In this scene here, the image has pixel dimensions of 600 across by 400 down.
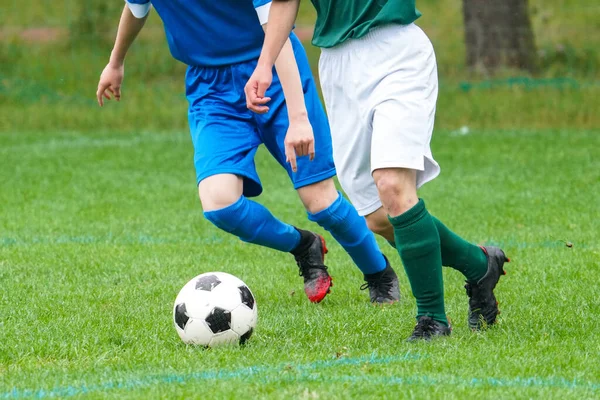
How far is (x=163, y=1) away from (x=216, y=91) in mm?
494

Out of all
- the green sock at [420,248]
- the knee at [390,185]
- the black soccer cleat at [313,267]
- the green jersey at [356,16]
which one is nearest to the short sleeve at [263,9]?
the green jersey at [356,16]

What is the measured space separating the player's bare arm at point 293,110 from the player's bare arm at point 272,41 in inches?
1.0

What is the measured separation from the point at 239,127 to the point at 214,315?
1.13 metres

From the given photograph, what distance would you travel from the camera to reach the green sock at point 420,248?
4.05 metres

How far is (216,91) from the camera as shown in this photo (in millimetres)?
5047

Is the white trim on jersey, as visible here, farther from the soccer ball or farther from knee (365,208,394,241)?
the soccer ball

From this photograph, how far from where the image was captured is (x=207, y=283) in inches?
171

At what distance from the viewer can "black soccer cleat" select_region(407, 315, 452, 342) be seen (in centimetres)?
415

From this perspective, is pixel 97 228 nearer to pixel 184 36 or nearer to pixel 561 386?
pixel 184 36

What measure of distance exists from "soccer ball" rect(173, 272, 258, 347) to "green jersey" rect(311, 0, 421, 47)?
1064mm

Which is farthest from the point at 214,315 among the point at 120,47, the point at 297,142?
the point at 120,47

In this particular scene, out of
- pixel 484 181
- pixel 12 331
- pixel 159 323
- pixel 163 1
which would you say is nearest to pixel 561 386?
pixel 159 323

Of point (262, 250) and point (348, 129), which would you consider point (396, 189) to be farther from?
point (262, 250)

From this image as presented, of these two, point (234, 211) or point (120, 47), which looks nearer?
point (234, 211)
